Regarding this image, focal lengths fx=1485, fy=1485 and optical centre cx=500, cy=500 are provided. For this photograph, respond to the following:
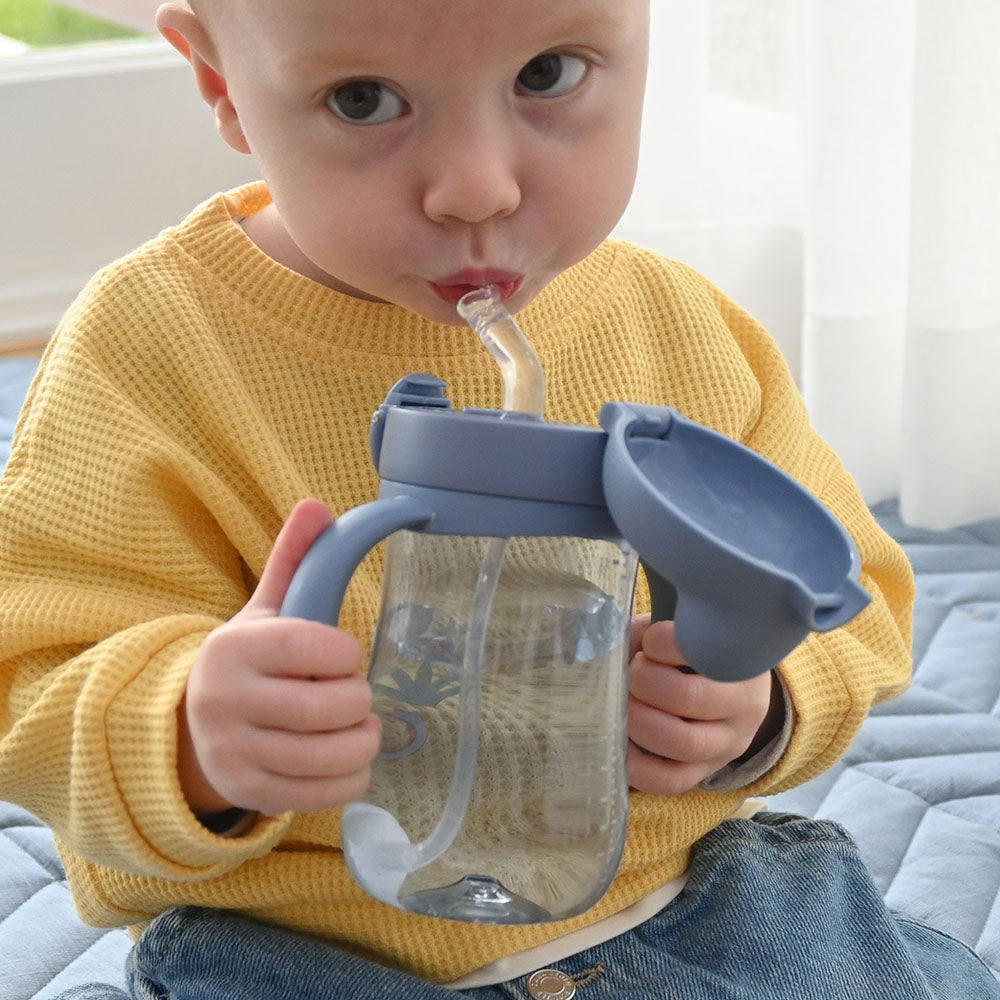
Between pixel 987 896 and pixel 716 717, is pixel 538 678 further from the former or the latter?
pixel 987 896

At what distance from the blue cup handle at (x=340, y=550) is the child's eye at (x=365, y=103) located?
0.18 meters

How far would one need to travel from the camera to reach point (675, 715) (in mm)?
673

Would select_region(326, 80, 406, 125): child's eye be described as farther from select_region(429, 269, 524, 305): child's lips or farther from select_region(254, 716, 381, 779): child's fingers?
select_region(254, 716, 381, 779): child's fingers

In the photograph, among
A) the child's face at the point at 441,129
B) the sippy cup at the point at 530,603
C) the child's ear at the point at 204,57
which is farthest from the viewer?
the child's ear at the point at 204,57

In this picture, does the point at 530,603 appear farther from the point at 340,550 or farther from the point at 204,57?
the point at 204,57

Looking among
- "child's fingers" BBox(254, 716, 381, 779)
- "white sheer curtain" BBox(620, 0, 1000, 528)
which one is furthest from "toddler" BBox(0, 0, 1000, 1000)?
"white sheer curtain" BBox(620, 0, 1000, 528)

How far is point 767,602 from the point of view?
477 mm

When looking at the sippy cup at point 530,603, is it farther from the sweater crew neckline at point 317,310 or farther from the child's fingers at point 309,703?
the sweater crew neckline at point 317,310

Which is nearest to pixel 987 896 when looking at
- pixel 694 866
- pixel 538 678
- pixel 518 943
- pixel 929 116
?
pixel 694 866

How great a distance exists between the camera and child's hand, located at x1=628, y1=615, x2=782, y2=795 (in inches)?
25.9

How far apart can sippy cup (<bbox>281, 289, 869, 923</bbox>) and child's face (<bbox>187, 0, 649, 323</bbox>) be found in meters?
0.05

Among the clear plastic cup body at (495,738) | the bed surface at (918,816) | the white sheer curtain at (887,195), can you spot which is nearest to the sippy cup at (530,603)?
the clear plastic cup body at (495,738)

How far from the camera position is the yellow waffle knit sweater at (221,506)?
0.68m

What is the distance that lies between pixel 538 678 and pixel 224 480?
0.84ft
